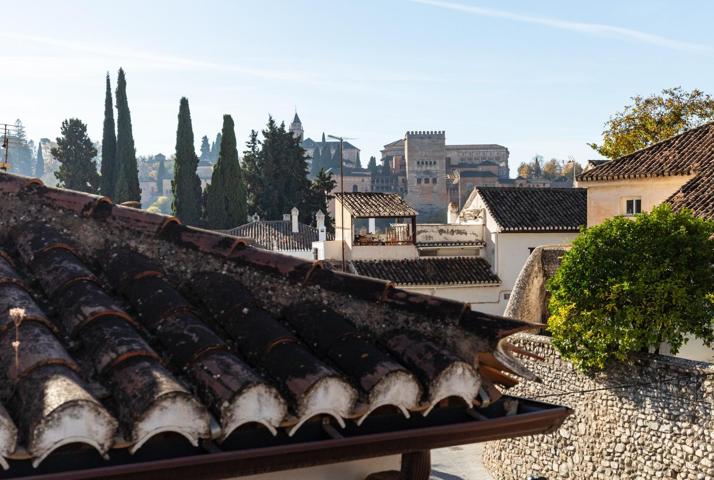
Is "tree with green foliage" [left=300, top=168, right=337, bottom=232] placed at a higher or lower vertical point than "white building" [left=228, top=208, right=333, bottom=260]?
higher

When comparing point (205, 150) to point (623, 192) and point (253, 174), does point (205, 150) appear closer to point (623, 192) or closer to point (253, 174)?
point (253, 174)

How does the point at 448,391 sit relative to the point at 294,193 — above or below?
below

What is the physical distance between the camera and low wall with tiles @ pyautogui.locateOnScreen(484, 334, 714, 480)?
1297 cm

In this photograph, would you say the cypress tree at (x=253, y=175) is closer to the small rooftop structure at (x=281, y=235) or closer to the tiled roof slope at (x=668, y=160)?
the small rooftop structure at (x=281, y=235)

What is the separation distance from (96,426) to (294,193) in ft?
153

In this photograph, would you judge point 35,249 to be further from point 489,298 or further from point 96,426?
point 489,298

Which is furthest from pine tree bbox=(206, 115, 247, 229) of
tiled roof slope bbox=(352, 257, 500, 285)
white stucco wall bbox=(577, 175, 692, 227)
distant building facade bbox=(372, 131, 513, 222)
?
distant building facade bbox=(372, 131, 513, 222)

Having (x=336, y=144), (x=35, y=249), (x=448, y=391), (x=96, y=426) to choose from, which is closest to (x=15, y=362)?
(x=96, y=426)

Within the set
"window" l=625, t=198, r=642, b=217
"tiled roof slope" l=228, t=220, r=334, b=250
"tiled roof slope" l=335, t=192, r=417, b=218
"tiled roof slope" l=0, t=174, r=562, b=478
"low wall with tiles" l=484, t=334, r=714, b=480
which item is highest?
"tiled roof slope" l=335, t=192, r=417, b=218

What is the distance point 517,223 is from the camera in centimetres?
3064

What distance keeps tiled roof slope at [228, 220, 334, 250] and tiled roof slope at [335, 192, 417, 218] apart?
5.51 metres

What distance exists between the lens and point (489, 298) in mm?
30156

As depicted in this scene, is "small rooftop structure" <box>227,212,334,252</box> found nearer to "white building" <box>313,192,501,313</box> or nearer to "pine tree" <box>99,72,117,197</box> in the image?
"white building" <box>313,192,501,313</box>

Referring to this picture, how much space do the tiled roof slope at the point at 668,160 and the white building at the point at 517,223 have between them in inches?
283
